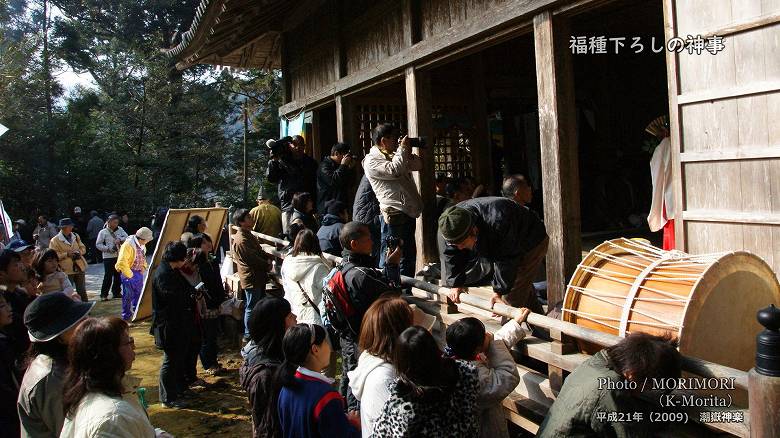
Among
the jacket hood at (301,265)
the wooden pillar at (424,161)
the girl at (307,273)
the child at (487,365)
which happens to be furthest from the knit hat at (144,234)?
the child at (487,365)

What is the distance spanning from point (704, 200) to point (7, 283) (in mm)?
5043

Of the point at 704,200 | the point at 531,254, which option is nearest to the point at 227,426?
the point at 531,254

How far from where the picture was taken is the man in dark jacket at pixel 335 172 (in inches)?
277

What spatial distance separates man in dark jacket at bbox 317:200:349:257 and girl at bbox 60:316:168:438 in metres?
3.57

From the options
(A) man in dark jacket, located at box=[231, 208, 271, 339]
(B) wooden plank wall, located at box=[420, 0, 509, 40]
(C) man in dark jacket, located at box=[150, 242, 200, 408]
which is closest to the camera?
(B) wooden plank wall, located at box=[420, 0, 509, 40]

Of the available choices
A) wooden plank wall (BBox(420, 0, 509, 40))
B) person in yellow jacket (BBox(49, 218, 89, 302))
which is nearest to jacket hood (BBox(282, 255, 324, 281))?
wooden plank wall (BBox(420, 0, 509, 40))

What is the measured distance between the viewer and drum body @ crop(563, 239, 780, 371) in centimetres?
274

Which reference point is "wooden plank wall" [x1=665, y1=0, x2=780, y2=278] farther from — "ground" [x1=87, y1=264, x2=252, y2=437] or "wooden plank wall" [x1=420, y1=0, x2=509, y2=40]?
"ground" [x1=87, y1=264, x2=252, y2=437]

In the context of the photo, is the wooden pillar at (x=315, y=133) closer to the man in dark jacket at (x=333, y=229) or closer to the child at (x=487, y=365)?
the man in dark jacket at (x=333, y=229)

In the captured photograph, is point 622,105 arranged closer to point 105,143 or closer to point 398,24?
point 398,24

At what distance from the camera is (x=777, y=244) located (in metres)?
3.21

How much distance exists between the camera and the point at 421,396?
238cm

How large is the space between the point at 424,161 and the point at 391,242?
1.18 m

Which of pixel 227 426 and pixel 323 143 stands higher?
pixel 323 143
